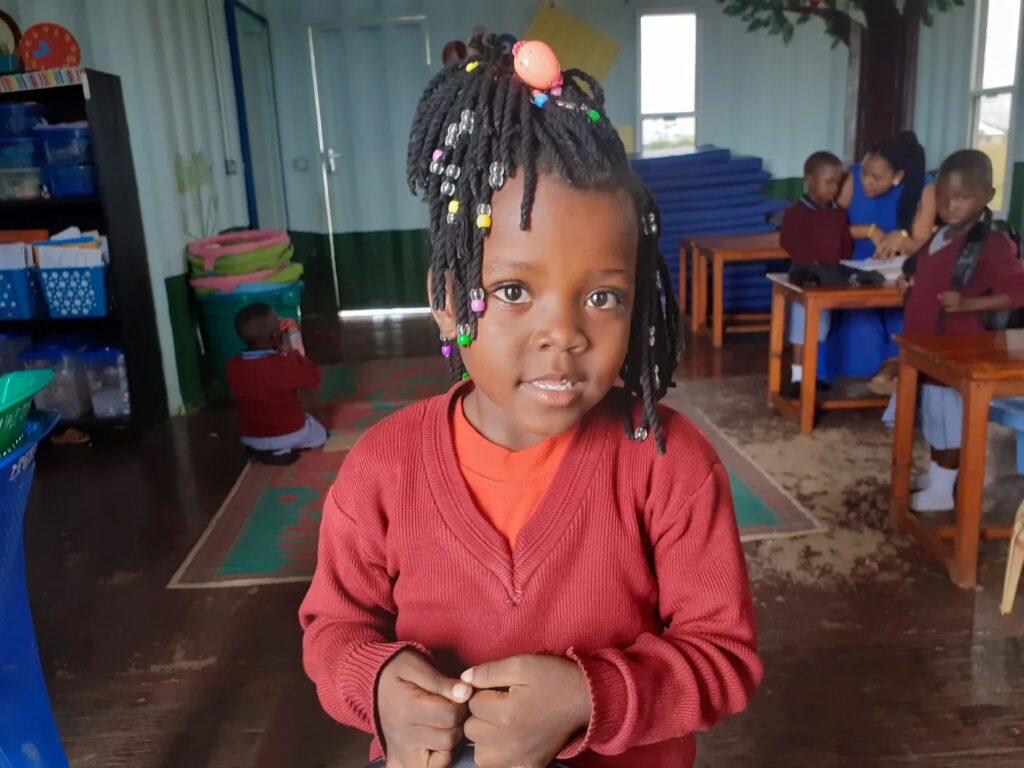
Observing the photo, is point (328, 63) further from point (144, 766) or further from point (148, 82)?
point (144, 766)

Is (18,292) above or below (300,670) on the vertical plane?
above

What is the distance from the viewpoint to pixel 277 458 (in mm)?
3373

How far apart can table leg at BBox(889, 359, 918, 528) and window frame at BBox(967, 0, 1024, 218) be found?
12.0ft

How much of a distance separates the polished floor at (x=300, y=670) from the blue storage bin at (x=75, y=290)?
1.21m

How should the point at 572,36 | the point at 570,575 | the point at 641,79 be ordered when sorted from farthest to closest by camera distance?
the point at 641,79, the point at 572,36, the point at 570,575

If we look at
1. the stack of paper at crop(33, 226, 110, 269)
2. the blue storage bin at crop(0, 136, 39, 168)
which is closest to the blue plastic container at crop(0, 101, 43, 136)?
the blue storage bin at crop(0, 136, 39, 168)

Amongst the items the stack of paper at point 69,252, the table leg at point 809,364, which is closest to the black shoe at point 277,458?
the stack of paper at point 69,252

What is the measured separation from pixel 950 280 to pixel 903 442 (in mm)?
560

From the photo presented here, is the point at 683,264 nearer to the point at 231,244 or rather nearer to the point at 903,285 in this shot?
the point at 903,285

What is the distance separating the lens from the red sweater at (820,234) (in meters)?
3.97

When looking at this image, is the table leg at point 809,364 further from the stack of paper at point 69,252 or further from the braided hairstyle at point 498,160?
the stack of paper at point 69,252

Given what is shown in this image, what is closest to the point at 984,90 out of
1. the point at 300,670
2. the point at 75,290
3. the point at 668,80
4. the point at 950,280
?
the point at 668,80

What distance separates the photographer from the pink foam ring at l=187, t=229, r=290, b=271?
14.2ft

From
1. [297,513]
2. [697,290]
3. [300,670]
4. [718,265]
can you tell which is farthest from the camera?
[697,290]
